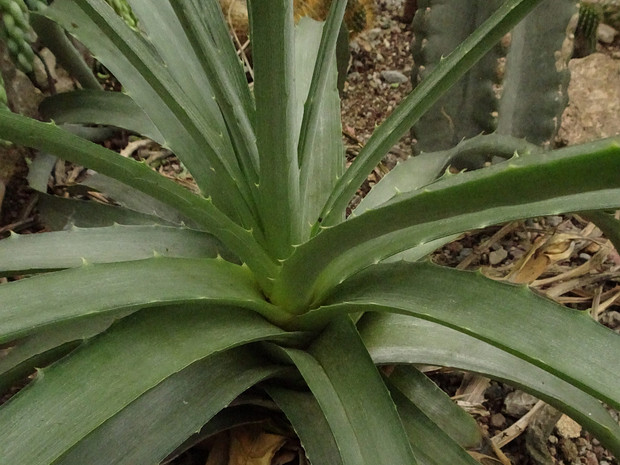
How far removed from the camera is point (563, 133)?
4.13ft

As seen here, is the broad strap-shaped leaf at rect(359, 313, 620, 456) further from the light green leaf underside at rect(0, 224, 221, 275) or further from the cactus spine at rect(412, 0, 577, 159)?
the cactus spine at rect(412, 0, 577, 159)

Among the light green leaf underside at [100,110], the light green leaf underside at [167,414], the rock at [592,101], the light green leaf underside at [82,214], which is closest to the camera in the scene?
the light green leaf underside at [167,414]

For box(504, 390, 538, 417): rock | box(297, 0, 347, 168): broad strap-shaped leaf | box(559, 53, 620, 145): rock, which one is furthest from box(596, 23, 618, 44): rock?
box(297, 0, 347, 168): broad strap-shaped leaf

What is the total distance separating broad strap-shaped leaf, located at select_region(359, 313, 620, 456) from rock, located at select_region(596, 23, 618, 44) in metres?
1.26

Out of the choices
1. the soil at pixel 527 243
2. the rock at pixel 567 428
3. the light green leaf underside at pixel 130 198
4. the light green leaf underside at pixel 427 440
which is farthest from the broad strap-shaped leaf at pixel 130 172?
the rock at pixel 567 428

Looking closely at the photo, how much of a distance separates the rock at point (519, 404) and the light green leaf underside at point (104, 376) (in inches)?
19.8

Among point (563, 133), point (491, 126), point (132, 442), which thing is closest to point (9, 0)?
point (132, 442)

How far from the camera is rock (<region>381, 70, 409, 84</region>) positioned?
4.72ft

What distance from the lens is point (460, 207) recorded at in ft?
1.30

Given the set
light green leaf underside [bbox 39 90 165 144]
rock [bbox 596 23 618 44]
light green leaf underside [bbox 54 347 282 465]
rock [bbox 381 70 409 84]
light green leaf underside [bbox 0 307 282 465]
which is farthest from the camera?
rock [bbox 596 23 618 44]

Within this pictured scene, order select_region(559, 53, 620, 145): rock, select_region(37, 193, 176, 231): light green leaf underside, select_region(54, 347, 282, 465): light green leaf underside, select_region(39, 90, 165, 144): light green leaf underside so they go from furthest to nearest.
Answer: select_region(559, 53, 620, 145): rock
select_region(39, 90, 165, 144): light green leaf underside
select_region(37, 193, 176, 231): light green leaf underside
select_region(54, 347, 282, 465): light green leaf underside

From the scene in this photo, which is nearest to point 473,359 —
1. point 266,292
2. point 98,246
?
point 266,292

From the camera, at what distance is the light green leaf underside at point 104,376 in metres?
0.44

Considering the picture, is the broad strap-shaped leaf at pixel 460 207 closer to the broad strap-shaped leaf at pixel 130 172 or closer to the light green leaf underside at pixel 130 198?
the broad strap-shaped leaf at pixel 130 172
